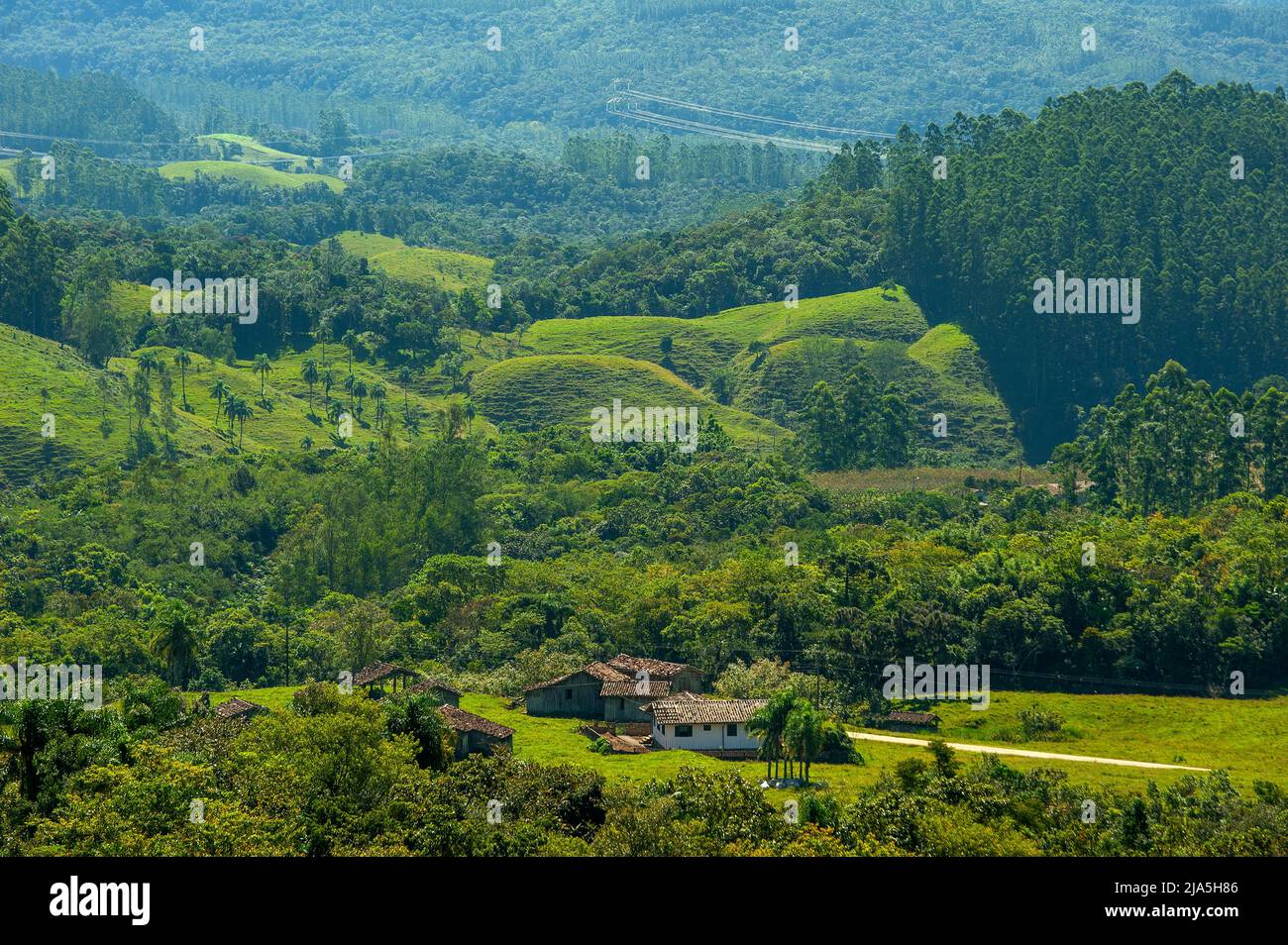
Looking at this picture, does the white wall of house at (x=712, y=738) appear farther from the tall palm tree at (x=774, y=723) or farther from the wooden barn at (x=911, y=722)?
the wooden barn at (x=911, y=722)

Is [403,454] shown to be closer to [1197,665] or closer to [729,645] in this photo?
[729,645]

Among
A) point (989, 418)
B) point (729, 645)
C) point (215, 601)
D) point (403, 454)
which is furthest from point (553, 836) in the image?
point (989, 418)

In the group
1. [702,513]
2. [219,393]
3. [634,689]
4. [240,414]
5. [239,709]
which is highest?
[219,393]

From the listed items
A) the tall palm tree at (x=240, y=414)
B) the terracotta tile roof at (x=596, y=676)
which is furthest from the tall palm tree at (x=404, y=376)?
the terracotta tile roof at (x=596, y=676)

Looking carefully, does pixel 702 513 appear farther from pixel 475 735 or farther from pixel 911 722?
pixel 475 735

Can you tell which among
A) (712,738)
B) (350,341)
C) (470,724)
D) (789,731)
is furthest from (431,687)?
(350,341)

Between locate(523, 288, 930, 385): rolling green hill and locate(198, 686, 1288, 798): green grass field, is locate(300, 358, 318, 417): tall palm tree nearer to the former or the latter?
locate(523, 288, 930, 385): rolling green hill
